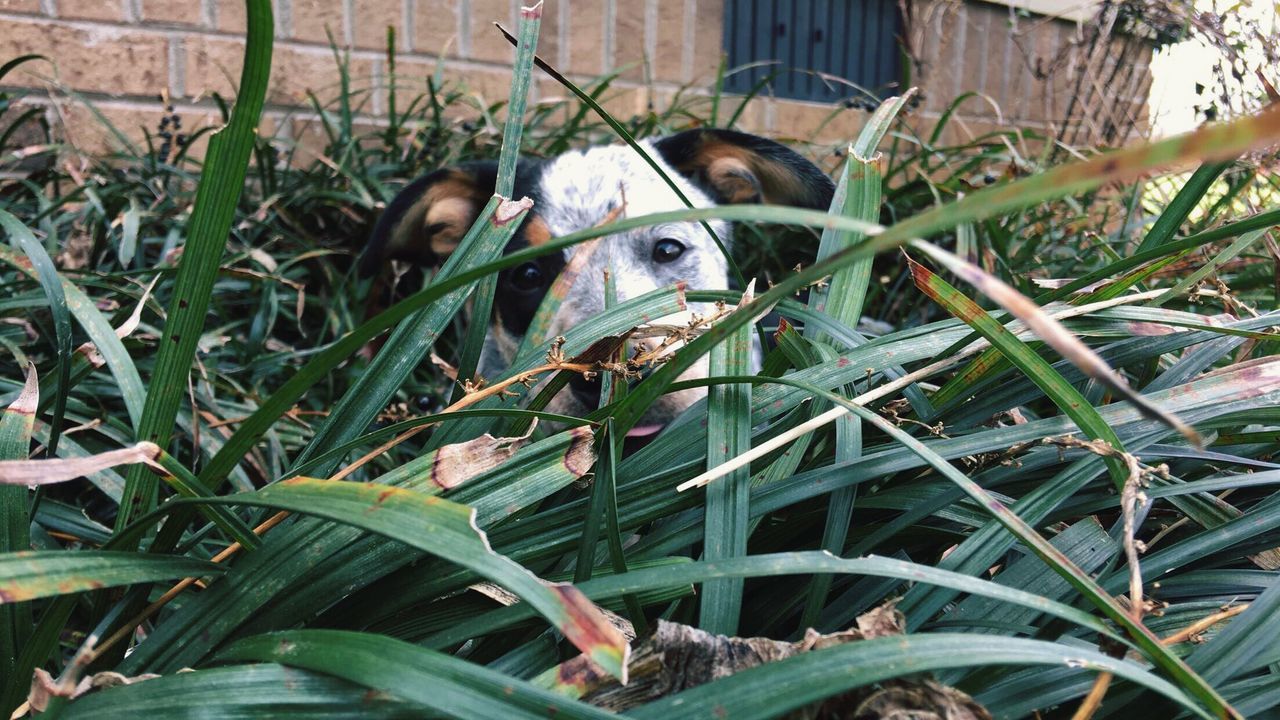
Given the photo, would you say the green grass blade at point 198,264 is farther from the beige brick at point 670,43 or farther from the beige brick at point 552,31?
the beige brick at point 670,43

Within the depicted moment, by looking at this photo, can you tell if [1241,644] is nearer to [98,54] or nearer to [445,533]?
[445,533]

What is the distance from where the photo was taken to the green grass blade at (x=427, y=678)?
583mm

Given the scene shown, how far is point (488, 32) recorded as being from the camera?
428 cm

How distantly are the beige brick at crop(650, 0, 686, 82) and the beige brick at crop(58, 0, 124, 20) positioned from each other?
247 centimetres

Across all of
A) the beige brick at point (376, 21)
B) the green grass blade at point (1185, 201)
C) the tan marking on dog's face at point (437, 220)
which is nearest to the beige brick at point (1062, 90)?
the tan marking on dog's face at point (437, 220)

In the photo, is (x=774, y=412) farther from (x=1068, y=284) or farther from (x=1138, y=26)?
(x=1138, y=26)

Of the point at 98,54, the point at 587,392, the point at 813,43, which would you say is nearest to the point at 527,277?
the point at 587,392

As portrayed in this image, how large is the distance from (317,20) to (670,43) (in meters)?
1.82

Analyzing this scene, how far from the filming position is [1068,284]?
0.98 meters

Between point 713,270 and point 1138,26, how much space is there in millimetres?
2776

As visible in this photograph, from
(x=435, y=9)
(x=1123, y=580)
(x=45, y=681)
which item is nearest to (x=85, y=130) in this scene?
(x=435, y=9)

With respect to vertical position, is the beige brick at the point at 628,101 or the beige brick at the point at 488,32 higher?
the beige brick at the point at 488,32

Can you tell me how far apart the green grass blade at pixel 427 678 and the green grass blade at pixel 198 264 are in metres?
0.30

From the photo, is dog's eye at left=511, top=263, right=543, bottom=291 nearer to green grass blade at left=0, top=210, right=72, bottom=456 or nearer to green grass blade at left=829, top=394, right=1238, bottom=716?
green grass blade at left=0, top=210, right=72, bottom=456
